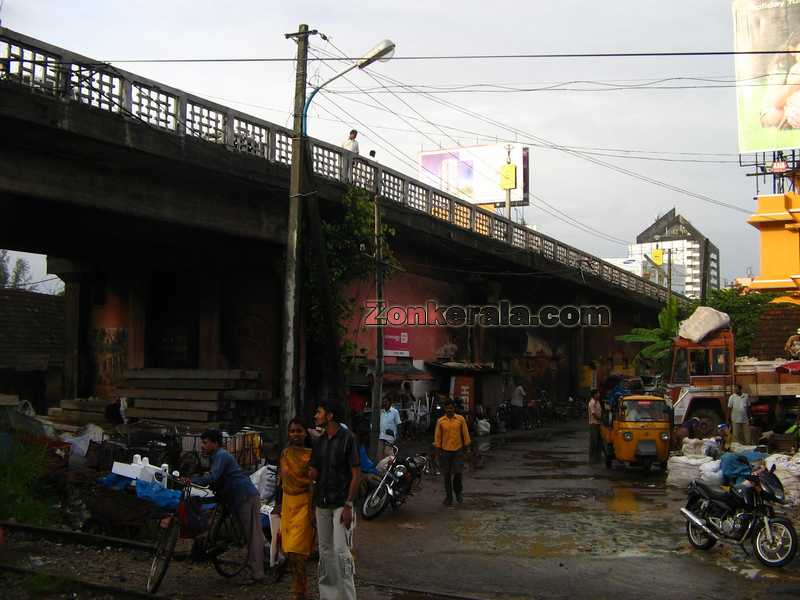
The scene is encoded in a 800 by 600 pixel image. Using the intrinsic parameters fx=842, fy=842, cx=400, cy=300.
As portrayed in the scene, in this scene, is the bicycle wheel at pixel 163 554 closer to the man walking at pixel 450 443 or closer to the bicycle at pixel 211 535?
the bicycle at pixel 211 535

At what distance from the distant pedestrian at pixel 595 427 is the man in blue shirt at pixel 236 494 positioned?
12.9 m

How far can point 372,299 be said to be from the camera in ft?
79.5

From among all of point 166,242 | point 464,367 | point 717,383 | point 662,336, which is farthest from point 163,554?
point 662,336

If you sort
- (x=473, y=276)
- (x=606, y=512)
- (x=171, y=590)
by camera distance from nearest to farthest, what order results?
(x=171, y=590) < (x=606, y=512) < (x=473, y=276)

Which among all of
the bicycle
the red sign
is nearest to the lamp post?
the bicycle

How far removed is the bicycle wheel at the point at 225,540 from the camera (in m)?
8.23

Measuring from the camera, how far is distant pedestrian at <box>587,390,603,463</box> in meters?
19.7

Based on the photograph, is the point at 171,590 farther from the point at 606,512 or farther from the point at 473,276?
the point at 473,276

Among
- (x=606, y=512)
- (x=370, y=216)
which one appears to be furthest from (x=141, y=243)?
(x=606, y=512)

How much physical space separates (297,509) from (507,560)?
10.7 ft

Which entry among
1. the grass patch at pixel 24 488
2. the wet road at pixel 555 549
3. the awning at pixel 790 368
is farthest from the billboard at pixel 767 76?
the grass patch at pixel 24 488

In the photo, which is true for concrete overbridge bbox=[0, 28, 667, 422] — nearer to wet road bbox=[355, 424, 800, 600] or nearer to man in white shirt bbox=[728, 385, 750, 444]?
wet road bbox=[355, 424, 800, 600]

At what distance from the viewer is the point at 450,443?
13.5 meters

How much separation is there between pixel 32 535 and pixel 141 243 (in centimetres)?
1063
